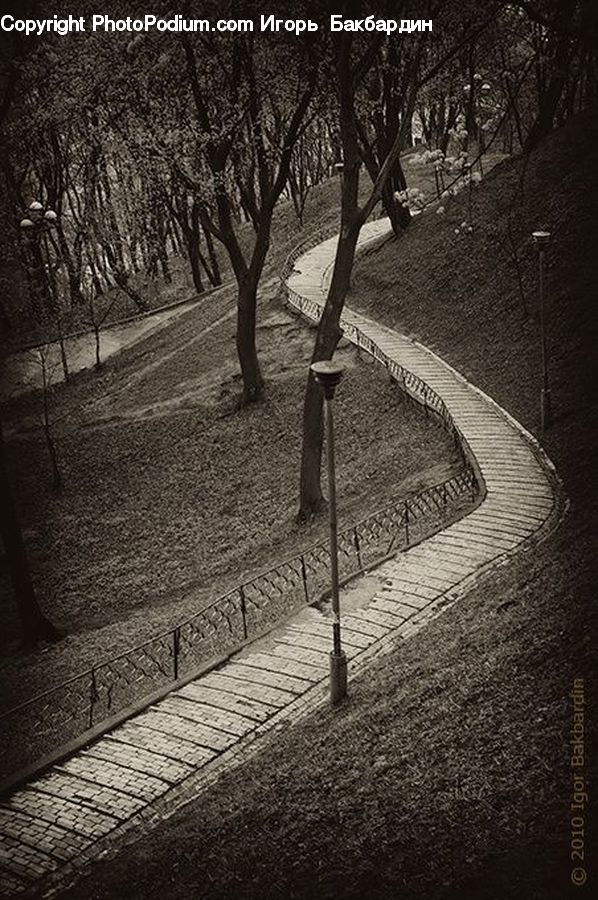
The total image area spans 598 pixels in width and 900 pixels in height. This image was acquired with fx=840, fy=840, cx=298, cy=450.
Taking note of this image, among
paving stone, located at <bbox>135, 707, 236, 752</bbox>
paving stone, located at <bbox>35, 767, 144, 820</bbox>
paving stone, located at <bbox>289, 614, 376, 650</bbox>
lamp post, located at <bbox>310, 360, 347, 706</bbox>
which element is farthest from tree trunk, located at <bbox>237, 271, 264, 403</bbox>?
paving stone, located at <bbox>35, 767, 144, 820</bbox>

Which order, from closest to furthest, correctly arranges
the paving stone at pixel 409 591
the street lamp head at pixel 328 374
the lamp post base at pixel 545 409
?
the street lamp head at pixel 328 374
the paving stone at pixel 409 591
the lamp post base at pixel 545 409

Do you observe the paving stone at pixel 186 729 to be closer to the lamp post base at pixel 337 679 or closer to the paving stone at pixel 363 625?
the lamp post base at pixel 337 679

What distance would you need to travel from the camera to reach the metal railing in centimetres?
1363

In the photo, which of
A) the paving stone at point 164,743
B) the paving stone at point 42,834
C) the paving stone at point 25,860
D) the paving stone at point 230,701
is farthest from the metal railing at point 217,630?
the paving stone at point 25,860

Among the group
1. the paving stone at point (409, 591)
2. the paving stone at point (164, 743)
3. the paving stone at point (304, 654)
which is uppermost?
the paving stone at point (409, 591)

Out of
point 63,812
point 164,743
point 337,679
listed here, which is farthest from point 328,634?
point 63,812

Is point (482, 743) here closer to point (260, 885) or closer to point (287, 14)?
point (260, 885)

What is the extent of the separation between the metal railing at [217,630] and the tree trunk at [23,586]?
107 inches

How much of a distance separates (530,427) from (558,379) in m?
1.69

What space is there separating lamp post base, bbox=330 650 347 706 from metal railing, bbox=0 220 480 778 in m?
2.59

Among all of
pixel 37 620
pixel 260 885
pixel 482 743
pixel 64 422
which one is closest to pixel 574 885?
pixel 482 743

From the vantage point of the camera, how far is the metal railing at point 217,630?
13633mm

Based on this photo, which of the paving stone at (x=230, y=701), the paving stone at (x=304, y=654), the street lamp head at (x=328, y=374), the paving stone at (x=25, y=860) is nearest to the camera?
the paving stone at (x=25, y=860)

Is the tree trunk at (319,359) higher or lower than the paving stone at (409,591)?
higher
